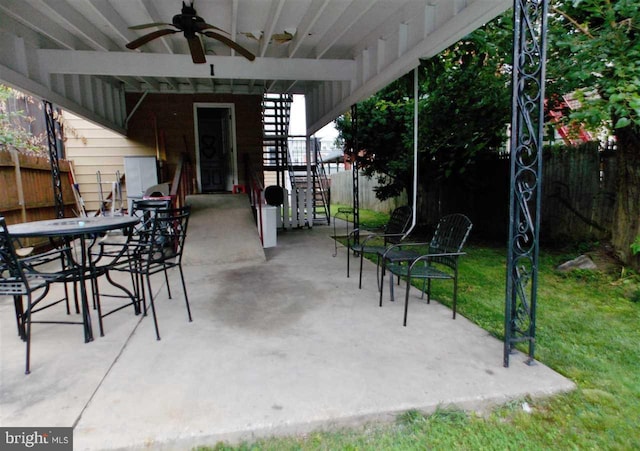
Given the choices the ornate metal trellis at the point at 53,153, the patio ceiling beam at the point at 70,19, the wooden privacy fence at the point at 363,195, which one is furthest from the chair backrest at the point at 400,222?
the wooden privacy fence at the point at 363,195

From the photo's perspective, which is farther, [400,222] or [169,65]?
[169,65]

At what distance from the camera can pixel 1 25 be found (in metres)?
3.97

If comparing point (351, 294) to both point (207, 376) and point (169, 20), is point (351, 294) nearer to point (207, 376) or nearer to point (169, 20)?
point (207, 376)

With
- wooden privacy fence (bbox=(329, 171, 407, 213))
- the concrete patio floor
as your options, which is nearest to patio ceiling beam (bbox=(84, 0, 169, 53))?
the concrete patio floor

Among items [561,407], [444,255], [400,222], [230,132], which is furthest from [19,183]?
[561,407]

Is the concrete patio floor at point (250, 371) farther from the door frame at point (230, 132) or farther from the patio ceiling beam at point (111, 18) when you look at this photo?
the door frame at point (230, 132)

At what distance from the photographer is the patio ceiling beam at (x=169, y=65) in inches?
191

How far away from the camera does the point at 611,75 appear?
3371mm

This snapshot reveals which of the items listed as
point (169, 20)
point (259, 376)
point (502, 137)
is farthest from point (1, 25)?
point (502, 137)

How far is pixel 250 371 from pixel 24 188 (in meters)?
5.68

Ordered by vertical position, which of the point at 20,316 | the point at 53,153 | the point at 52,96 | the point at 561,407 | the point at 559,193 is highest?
the point at 52,96

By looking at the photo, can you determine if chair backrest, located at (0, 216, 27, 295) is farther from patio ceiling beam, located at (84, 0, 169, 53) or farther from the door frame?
the door frame

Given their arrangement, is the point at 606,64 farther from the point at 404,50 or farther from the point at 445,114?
the point at 445,114

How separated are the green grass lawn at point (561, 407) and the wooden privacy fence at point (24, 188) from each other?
570cm
